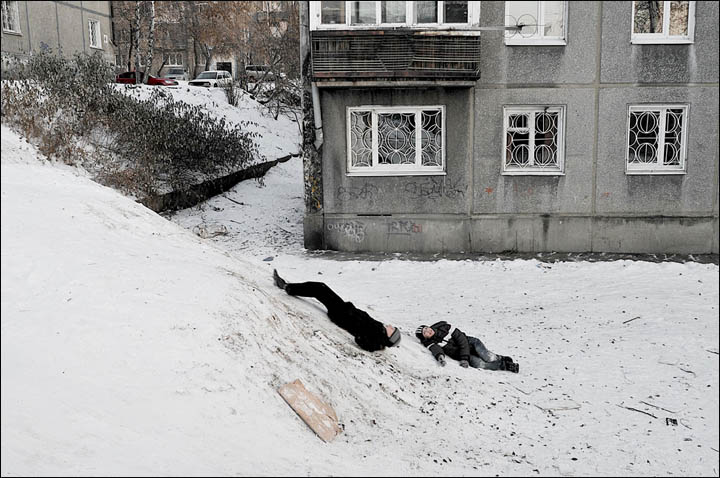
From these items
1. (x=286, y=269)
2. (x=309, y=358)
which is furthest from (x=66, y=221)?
(x=286, y=269)

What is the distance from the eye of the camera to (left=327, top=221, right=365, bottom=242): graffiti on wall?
43.5 feet

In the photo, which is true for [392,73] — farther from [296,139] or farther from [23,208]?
[296,139]

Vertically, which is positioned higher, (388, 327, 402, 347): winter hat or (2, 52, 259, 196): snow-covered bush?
(2, 52, 259, 196): snow-covered bush

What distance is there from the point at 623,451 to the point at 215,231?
34.0 ft

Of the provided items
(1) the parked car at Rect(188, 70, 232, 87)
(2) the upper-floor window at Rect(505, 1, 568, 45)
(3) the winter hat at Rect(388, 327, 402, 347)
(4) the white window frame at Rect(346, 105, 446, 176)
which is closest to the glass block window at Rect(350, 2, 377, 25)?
(4) the white window frame at Rect(346, 105, 446, 176)

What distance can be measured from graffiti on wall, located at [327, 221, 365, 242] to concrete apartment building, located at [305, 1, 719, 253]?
0.03 meters

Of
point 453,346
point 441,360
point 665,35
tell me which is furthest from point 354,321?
point 665,35

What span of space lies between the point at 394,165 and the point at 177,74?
102ft

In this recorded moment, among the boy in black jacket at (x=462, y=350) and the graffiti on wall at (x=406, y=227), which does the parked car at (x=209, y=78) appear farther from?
the boy in black jacket at (x=462, y=350)

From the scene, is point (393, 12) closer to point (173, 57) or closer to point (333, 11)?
point (333, 11)

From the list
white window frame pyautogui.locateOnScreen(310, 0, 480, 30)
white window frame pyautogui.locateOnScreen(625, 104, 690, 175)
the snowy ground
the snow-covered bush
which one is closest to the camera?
the snowy ground

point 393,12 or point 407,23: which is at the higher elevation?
point 393,12

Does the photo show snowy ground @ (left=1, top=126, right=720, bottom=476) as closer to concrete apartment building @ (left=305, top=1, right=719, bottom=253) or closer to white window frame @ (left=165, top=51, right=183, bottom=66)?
concrete apartment building @ (left=305, top=1, right=719, bottom=253)

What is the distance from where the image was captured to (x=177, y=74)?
133 ft
